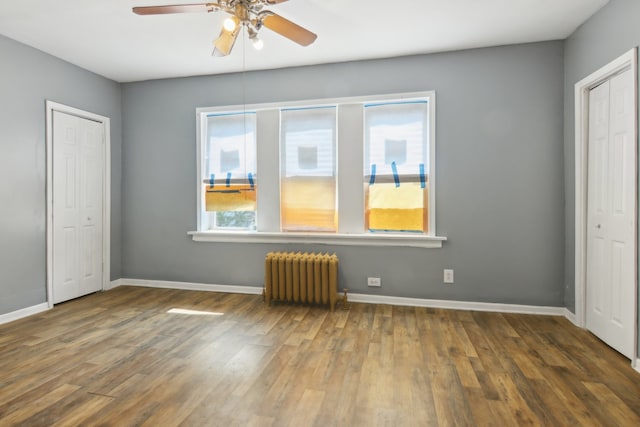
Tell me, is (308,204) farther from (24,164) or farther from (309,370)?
(24,164)

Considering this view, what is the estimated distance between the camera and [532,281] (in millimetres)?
3527

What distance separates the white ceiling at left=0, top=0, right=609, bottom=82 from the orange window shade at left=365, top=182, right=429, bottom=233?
1.48 meters

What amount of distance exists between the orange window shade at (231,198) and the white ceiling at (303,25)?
1.48 metres

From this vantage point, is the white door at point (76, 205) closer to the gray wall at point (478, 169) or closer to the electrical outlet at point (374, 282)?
the gray wall at point (478, 169)

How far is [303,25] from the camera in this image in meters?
3.13

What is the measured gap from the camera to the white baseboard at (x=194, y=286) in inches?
169

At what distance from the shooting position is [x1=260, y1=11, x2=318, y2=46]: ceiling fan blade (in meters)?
2.22

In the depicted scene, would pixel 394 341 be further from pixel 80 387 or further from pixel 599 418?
pixel 80 387

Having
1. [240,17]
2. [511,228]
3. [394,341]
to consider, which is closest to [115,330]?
[394,341]

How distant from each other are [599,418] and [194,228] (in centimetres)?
421

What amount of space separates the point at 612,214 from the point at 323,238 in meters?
2.66

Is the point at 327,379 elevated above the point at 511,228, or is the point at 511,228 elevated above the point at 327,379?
the point at 511,228

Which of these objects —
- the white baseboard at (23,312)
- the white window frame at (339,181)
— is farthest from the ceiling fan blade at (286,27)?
the white baseboard at (23,312)

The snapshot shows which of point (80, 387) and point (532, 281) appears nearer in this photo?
point (80, 387)
